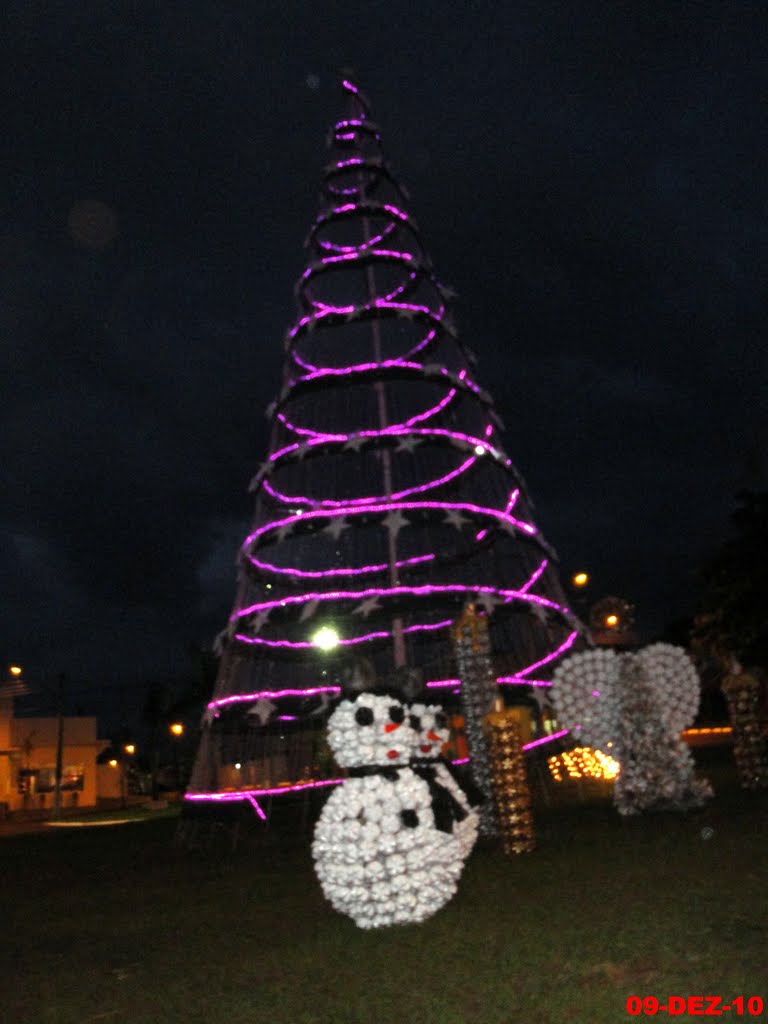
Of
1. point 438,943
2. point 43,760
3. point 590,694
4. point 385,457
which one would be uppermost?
point 385,457

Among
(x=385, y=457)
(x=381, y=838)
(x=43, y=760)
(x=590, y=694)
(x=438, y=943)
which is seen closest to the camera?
(x=438, y=943)

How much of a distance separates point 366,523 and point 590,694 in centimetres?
579

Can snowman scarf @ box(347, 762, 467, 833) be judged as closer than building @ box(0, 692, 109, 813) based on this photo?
Yes

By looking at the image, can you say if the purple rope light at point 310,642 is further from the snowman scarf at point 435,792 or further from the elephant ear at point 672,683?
the snowman scarf at point 435,792

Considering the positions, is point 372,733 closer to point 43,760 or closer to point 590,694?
point 590,694

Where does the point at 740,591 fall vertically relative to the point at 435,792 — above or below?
above

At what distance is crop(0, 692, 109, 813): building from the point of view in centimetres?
4878

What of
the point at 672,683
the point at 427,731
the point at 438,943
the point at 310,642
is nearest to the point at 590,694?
the point at 672,683

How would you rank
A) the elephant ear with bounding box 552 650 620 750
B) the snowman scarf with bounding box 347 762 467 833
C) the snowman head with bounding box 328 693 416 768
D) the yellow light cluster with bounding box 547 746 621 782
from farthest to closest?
the yellow light cluster with bounding box 547 746 621 782
the elephant ear with bounding box 552 650 620 750
the snowman head with bounding box 328 693 416 768
the snowman scarf with bounding box 347 762 467 833

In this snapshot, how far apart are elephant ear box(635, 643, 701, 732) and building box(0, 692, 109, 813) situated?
134ft

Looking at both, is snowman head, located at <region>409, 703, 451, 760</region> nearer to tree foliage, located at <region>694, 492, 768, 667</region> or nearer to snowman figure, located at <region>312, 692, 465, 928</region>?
snowman figure, located at <region>312, 692, 465, 928</region>

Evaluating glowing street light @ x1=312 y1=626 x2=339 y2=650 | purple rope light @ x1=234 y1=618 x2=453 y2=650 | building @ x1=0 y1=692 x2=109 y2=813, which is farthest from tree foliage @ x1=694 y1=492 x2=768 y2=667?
building @ x1=0 y1=692 x2=109 y2=813

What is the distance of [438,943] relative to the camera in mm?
6934

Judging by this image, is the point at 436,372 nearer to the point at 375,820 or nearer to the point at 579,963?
the point at 375,820
